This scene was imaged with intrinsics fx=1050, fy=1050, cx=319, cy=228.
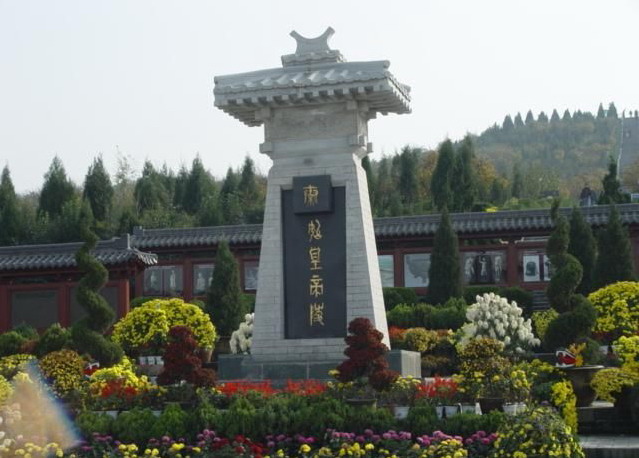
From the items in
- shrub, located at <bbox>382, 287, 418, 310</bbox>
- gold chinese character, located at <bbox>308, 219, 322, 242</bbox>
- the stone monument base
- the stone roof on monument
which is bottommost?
the stone monument base

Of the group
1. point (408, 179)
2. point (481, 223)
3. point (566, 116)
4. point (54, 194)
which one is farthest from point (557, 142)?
point (481, 223)

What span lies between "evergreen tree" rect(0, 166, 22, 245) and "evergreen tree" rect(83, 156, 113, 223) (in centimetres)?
307

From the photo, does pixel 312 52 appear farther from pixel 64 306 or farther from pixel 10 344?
pixel 64 306

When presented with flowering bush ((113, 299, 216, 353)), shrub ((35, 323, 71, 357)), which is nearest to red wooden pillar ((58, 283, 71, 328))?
shrub ((35, 323, 71, 357))

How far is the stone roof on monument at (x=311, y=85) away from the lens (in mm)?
15664

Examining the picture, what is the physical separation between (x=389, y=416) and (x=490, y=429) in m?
1.05

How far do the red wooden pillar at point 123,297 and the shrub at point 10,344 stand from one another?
6.76m

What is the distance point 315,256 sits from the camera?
1605 centimetres

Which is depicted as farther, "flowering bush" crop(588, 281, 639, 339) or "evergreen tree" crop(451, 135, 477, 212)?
"evergreen tree" crop(451, 135, 477, 212)

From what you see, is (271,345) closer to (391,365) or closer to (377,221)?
(391,365)

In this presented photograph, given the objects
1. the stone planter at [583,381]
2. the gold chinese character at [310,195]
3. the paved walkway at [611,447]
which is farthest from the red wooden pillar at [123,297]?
the paved walkway at [611,447]

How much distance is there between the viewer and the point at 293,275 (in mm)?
16125

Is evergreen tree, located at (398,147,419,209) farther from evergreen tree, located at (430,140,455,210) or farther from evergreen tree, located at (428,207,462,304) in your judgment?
evergreen tree, located at (428,207,462,304)

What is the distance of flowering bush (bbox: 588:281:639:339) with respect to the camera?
58.4 ft
